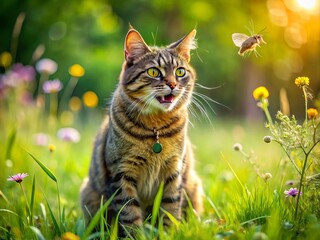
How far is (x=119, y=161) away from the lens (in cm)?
275

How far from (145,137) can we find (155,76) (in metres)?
0.43

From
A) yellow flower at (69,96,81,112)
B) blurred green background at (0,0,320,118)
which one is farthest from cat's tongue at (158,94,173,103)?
blurred green background at (0,0,320,118)

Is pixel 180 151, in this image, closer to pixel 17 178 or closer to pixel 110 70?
pixel 17 178

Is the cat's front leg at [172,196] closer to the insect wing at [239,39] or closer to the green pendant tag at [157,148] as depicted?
the green pendant tag at [157,148]

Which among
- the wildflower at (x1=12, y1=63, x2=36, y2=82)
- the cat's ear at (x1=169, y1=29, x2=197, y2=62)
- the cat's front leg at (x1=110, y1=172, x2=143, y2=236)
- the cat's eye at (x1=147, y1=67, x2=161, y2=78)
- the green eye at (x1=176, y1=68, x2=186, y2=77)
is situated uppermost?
the cat's ear at (x1=169, y1=29, x2=197, y2=62)

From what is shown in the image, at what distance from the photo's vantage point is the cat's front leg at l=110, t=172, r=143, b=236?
2.71 m

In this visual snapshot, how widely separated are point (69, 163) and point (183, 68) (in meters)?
2.10

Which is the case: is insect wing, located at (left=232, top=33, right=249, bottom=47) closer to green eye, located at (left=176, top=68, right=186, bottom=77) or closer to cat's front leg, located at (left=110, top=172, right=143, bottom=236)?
green eye, located at (left=176, top=68, right=186, bottom=77)

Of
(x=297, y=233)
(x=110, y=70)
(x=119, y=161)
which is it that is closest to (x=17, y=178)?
(x=119, y=161)

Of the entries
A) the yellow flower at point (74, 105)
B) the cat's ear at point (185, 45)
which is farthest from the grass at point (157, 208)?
the cat's ear at point (185, 45)

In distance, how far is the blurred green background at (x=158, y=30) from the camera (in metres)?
9.11

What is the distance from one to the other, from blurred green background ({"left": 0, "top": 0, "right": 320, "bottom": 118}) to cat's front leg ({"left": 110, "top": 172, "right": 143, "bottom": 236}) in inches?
214

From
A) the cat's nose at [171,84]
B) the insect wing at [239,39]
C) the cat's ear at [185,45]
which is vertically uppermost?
the insect wing at [239,39]

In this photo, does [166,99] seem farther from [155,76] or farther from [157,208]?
[157,208]
